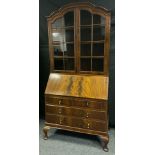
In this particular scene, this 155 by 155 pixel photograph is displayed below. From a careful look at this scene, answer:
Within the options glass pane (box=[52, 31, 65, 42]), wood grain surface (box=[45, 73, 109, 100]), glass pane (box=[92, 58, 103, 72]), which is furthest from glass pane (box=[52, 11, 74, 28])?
wood grain surface (box=[45, 73, 109, 100])

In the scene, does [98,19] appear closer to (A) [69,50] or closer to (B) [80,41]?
(B) [80,41]

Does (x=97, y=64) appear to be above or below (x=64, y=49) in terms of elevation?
below

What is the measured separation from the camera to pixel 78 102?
2279 mm

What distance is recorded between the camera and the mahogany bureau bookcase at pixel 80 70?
2.23 meters

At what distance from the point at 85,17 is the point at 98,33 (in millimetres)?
292

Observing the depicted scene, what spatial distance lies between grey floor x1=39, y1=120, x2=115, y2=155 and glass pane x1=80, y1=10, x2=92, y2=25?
169 cm

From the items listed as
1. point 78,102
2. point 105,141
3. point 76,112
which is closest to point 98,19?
point 78,102

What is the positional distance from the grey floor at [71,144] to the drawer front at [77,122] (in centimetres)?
27

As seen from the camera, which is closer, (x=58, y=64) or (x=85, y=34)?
(x=85, y=34)
